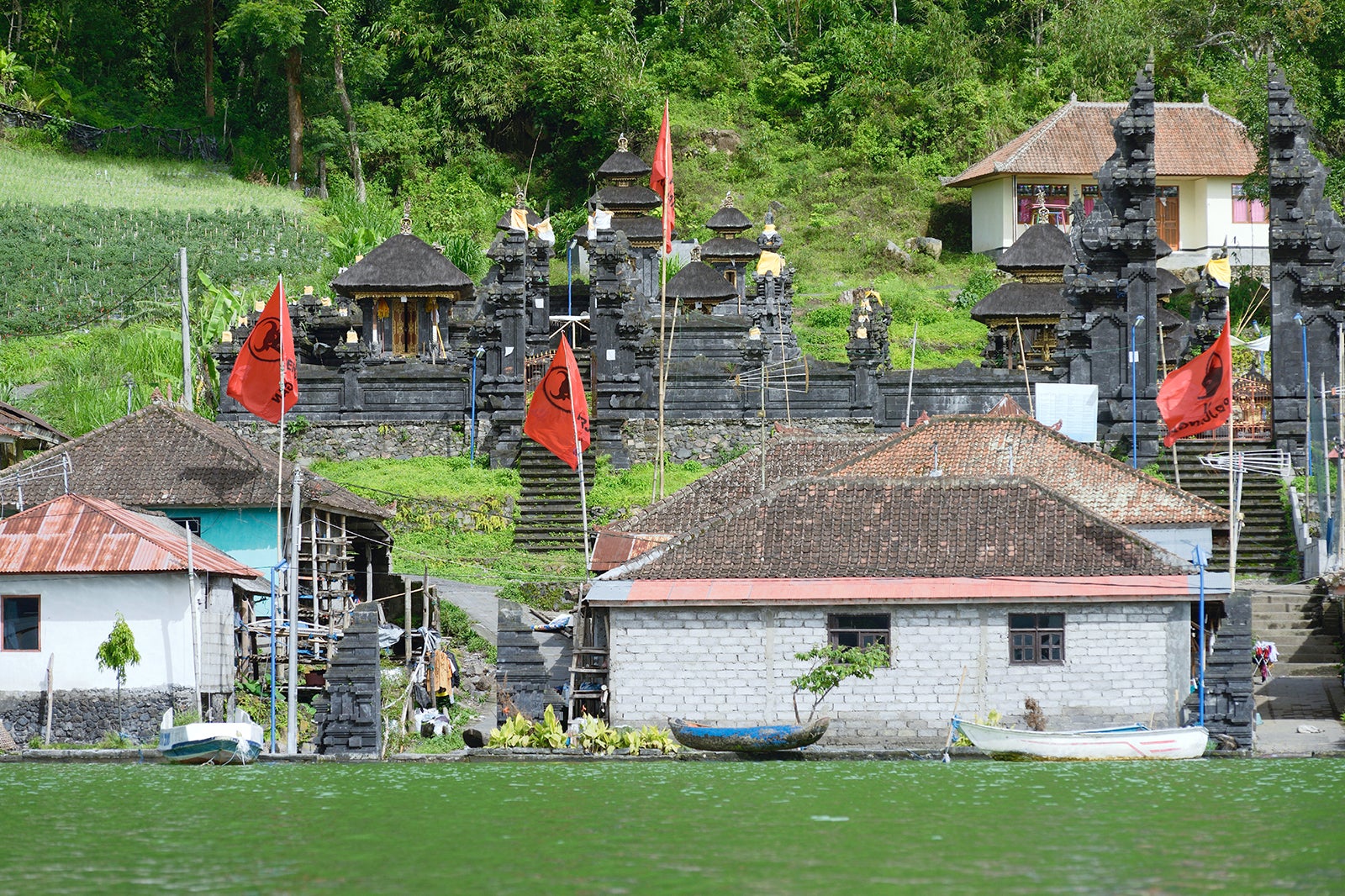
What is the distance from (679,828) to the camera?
24641 mm

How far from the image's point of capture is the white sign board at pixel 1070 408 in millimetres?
47156

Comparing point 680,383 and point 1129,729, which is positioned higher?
point 680,383

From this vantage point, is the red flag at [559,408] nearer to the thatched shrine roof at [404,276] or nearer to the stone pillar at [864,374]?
the stone pillar at [864,374]

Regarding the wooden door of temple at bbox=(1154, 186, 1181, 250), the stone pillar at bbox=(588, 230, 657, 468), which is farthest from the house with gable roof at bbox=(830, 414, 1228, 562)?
the wooden door of temple at bbox=(1154, 186, 1181, 250)

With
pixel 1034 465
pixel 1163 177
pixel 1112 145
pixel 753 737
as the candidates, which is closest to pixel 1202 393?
pixel 1034 465

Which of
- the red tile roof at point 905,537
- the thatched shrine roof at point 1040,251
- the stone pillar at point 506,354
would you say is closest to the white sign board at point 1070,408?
the red tile roof at point 905,537

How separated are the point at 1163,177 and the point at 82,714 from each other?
52746 millimetres

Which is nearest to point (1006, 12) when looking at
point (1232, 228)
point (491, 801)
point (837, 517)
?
point (1232, 228)

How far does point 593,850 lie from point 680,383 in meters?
28.8

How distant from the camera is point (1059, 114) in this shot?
79.9 meters

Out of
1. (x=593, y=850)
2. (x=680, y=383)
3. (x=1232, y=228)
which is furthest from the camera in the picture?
(x=1232, y=228)

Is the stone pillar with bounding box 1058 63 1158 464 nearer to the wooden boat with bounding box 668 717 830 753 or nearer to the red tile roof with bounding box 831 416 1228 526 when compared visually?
the red tile roof with bounding box 831 416 1228 526

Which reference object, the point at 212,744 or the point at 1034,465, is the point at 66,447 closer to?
the point at 212,744

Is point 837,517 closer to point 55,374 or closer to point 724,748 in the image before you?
point 724,748
